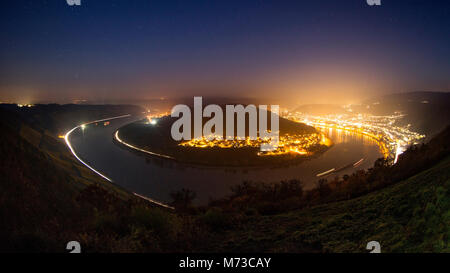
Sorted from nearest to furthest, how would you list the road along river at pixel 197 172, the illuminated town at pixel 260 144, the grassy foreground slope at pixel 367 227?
1. the grassy foreground slope at pixel 367 227
2. the road along river at pixel 197 172
3. the illuminated town at pixel 260 144

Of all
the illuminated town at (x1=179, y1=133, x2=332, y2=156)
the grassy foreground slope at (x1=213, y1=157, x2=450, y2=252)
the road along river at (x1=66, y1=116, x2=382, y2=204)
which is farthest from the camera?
the illuminated town at (x1=179, y1=133, x2=332, y2=156)

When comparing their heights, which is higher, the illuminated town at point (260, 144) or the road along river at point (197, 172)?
the illuminated town at point (260, 144)

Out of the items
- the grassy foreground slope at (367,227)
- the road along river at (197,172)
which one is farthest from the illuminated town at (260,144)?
the grassy foreground slope at (367,227)

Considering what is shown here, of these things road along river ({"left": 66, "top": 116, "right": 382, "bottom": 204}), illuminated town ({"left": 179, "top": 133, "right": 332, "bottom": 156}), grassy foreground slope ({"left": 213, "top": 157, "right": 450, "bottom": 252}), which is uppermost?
grassy foreground slope ({"left": 213, "top": 157, "right": 450, "bottom": 252})

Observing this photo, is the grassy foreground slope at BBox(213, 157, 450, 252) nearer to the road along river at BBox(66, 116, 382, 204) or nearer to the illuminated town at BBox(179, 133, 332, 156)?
the road along river at BBox(66, 116, 382, 204)

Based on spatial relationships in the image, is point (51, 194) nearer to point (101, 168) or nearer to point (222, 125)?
point (101, 168)

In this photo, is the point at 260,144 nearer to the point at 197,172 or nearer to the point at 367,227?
the point at 197,172

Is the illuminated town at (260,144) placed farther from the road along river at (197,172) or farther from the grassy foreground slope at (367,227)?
A: the grassy foreground slope at (367,227)

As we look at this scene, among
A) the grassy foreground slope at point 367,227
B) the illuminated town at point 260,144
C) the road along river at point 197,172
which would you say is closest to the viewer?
the grassy foreground slope at point 367,227

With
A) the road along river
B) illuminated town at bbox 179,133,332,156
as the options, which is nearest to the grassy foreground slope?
the road along river
